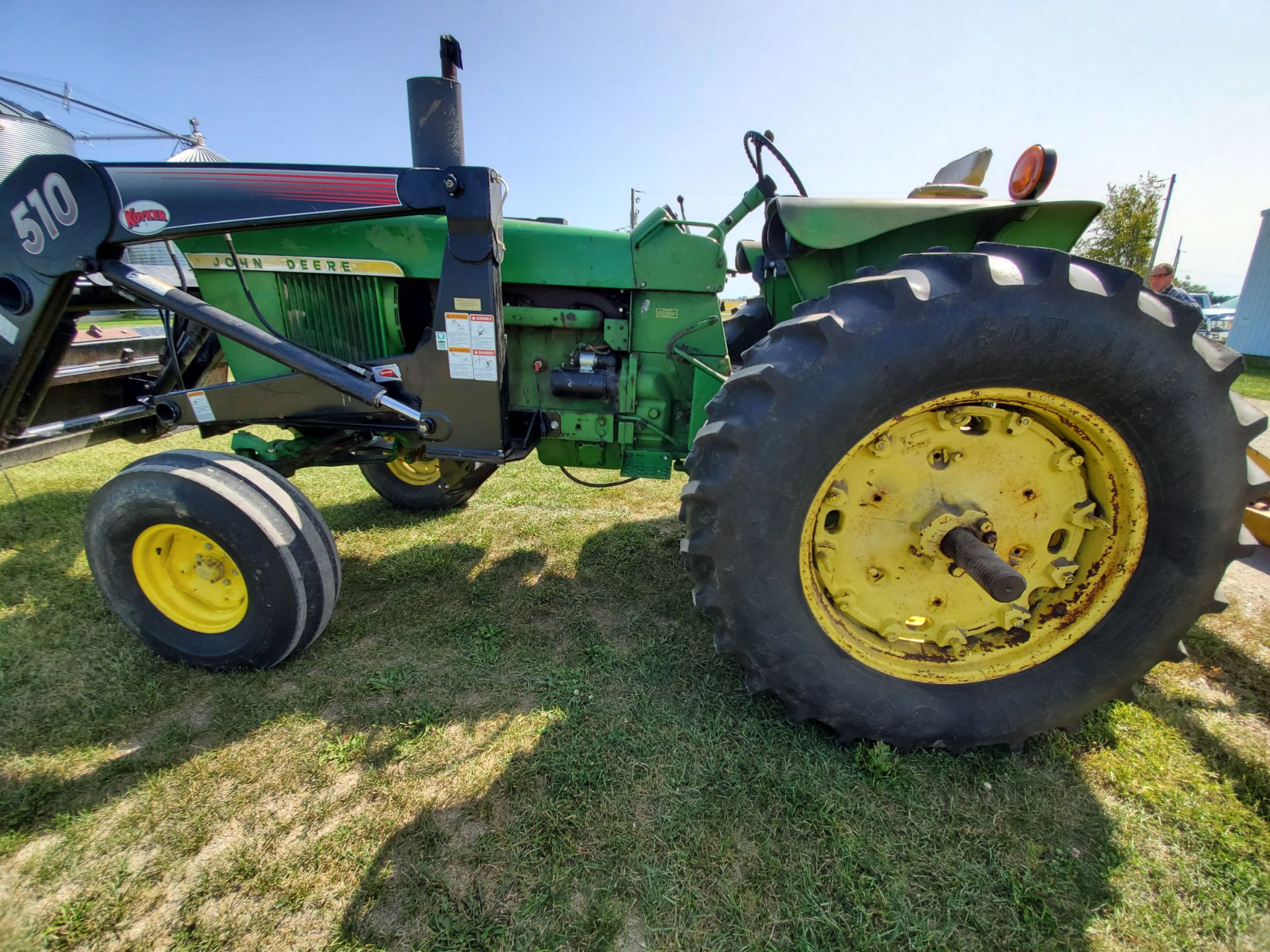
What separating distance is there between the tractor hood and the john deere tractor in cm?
1

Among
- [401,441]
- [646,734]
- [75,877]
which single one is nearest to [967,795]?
[646,734]

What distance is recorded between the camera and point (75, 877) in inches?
54.0

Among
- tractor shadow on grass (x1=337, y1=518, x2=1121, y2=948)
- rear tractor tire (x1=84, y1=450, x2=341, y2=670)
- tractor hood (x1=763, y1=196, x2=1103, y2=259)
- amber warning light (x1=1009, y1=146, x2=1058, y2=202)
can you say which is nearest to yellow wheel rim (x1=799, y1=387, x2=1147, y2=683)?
tractor shadow on grass (x1=337, y1=518, x2=1121, y2=948)

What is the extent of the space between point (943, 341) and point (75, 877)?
253 cm

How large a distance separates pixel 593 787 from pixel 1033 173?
240 centimetres

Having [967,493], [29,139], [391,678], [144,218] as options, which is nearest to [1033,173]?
[967,493]

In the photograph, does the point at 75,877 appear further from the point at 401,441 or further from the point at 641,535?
the point at 641,535

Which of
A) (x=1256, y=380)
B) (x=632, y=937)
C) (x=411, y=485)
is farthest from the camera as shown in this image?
(x=1256, y=380)

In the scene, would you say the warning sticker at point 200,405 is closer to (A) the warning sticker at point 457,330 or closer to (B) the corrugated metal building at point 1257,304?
(A) the warning sticker at point 457,330

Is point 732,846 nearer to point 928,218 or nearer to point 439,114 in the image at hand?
point 928,218

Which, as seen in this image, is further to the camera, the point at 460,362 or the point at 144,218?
the point at 460,362

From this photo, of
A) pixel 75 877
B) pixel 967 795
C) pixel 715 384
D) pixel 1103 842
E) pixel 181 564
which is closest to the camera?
pixel 75 877

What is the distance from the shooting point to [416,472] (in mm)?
3615

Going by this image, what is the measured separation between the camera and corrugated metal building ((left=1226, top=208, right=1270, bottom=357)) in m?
14.9
